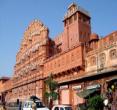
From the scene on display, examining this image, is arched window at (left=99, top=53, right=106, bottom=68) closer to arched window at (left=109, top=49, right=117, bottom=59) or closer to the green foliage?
arched window at (left=109, top=49, right=117, bottom=59)

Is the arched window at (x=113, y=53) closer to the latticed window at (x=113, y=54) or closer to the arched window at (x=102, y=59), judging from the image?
the latticed window at (x=113, y=54)

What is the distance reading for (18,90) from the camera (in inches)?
2987

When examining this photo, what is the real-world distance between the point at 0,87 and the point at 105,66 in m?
70.4

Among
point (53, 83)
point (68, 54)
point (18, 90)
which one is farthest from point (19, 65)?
point (53, 83)

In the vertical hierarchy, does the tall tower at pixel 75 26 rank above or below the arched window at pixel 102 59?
above

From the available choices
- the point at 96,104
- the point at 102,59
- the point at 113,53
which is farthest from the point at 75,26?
the point at 96,104

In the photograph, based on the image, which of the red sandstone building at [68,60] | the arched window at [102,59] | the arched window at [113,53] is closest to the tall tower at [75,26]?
the red sandstone building at [68,60]

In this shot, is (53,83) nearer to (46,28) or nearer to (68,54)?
(68,54)

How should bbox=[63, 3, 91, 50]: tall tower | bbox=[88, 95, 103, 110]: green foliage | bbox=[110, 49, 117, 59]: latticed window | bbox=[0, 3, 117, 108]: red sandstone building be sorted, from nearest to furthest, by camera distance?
bbox=[88, 95, 103, 110]: green foliage → bbox=[0, 3, 117, 108]: red sandstone building → bbox=[110, 49, 117, 59]: latticed window → bbox=[63, 3, 91, 50]: tall tower

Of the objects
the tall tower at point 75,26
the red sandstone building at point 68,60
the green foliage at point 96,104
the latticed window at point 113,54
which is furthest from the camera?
the tall tower at point 75,26

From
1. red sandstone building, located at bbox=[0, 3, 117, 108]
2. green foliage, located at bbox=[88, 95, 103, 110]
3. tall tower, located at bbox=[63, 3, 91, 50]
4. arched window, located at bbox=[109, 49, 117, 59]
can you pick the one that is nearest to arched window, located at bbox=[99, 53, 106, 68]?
red sandstone building, located at bbox=[0, 3, 117, 108]

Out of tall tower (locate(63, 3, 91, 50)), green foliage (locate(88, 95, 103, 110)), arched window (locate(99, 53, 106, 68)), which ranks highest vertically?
tall tower (locate(63, 3, 91, 50))

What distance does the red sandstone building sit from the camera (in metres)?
36.3

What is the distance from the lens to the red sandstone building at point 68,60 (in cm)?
3633
